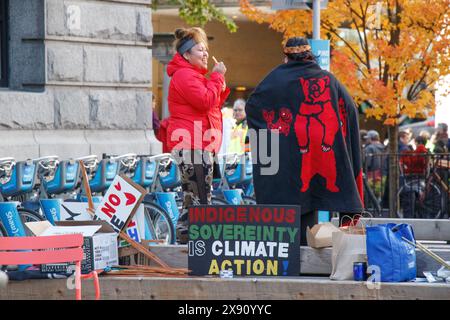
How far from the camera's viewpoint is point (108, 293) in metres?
7.29

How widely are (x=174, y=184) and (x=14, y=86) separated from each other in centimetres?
235

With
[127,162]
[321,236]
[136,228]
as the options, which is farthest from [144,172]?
[321,236]

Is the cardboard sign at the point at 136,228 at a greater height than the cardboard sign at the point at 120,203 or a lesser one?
lesser

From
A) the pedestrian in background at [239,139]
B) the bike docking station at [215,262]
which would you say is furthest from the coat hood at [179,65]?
the pedestrian in background at [239,139]

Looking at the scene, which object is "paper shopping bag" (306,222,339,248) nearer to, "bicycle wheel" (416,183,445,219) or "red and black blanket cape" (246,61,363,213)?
"red and black blanket cape" (246,61,363,213)

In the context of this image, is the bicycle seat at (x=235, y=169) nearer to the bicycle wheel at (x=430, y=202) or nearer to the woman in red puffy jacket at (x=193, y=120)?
the bicycle wheel at (x=430, y=202)

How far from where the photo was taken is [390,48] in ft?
58.6

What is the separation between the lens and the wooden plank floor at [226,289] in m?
6.90

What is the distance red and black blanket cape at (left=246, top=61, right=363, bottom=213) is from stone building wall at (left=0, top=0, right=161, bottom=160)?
5.34 m

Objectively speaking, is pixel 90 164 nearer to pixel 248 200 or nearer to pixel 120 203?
pixel 248 200

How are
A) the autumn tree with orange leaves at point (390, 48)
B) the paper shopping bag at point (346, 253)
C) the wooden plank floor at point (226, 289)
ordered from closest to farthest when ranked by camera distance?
the wooden plank floor at point (226, 289) → the paper shopping bag at point (346, 253) → the autumn tree with orange leaves at point (390, 48)

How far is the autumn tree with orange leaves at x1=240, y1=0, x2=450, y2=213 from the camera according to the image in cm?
1778

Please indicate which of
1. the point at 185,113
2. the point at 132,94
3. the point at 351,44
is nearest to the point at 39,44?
the point at 132,94

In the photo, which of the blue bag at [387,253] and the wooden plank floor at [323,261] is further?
the wooden plank floor at [323,261]
